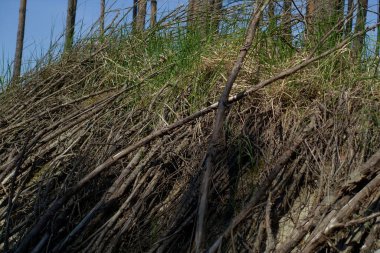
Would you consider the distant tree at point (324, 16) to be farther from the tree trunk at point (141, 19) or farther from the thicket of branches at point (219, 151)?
the tree trunk at point (141, 19)

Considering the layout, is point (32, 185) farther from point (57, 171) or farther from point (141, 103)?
point (141, 103)

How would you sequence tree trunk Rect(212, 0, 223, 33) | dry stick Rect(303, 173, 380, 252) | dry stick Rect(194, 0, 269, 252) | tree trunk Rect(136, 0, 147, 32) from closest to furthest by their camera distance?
dry stick Rect(303, 173, 380, 252)
dry stick Rect(194, 0, 269, 252)
tree trunk Rect(212, 0, 223, 33)
tree trunk Rect(136, 0, 147, 32)

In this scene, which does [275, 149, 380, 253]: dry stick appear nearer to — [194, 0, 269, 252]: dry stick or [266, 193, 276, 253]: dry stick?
[266, 193, 276, 253]: dry stick

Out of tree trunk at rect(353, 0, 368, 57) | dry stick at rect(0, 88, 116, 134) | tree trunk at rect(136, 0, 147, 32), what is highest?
tree trunk at rect(136, 0, 147, 32)

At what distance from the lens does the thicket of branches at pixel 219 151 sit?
2.09 meters

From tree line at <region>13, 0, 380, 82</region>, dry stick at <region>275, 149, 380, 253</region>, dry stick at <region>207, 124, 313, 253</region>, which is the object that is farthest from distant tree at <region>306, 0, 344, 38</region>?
dry stick at <region>275, 149, 380, 253</region>

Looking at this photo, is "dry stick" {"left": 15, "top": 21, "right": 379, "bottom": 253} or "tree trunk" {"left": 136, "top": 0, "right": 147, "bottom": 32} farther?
"tree trunk" {"left": 136, "top": 0, "right": 147, "bottom": 32}

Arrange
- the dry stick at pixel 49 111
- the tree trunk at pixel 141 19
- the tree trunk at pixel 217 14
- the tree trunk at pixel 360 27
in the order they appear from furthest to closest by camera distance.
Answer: the tree trunk at pixel 141 19, the tree trunk at pixel 217 14, the dry stick at pixel 49 111, the tree trunk at pixel 360 27

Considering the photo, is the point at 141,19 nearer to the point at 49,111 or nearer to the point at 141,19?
the point at 141,19

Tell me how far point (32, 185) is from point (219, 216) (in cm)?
105

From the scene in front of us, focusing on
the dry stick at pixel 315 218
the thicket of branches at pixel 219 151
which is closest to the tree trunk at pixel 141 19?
the thicket of branches at pixel 219 151

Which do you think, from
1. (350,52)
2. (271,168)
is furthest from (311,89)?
(271,168)

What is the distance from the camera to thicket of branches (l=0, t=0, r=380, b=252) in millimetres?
2092

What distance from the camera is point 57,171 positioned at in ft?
9.24
